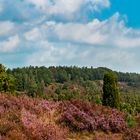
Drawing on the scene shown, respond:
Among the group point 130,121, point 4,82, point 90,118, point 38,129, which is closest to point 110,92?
point 4,82

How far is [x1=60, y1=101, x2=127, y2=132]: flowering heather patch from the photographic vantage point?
16188 mm

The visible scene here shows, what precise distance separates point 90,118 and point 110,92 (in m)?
16.2

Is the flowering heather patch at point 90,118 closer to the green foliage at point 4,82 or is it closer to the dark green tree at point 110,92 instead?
the dark green tree at point 110,92

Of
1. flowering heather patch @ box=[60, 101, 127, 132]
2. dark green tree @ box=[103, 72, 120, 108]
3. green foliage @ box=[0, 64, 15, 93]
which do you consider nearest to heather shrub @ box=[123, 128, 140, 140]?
flowering heather patch @ box=[60, 101, 127, 132]

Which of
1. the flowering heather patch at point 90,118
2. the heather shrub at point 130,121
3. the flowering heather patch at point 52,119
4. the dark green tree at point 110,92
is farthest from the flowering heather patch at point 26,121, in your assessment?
the dark green tree at point 110,92

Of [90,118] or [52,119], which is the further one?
[90,118]

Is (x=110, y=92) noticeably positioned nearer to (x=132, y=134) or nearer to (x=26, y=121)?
(x=132, y=134)

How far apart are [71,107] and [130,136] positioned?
8.84 feet

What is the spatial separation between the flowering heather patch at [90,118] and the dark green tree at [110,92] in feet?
45.3

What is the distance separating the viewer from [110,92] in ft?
107

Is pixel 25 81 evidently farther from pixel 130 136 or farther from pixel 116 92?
pixel 130 136

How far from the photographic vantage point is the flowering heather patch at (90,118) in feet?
53.1

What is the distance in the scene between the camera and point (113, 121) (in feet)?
56.7

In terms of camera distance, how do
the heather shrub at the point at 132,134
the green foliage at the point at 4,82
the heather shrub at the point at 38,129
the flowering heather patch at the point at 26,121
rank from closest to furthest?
the flowering heather patch at the point at 26,121 < the heather shrub at the point at 38,129 < the heather shrub at the point at 132,134 < the green foliage at the point at 4,82
